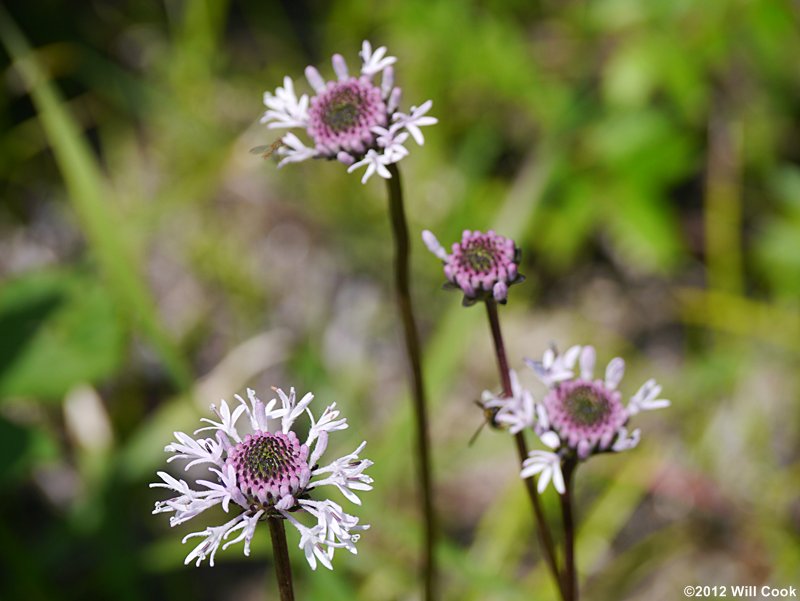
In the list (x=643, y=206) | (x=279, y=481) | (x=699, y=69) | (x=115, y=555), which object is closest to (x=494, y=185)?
(x=643, y=206)

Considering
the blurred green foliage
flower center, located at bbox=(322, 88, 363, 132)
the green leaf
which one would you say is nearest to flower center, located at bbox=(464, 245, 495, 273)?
flower center, located at bbox=(322, 88, 363, 132)

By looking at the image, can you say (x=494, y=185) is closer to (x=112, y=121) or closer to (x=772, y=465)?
(x=772, y=465)

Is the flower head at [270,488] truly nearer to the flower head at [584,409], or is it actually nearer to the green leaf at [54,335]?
the flower head at [584,409]

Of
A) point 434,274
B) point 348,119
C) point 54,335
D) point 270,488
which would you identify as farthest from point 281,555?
point 434,274

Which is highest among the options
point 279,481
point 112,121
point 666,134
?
point 112,121

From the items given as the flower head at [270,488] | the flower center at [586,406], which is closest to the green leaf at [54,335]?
the flower head at [270,488]

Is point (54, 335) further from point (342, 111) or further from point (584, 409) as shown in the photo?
point (584, 409)
